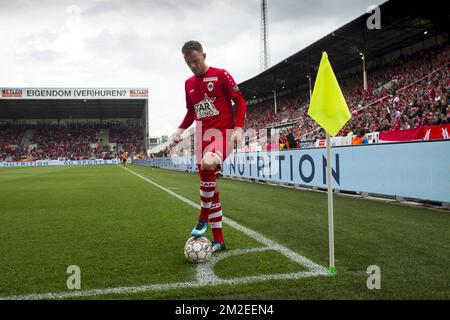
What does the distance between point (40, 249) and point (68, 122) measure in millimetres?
69849

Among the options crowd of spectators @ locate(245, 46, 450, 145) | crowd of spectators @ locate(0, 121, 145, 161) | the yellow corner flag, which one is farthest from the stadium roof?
crowd of spectators @ locate(0, 121, 145, 161)

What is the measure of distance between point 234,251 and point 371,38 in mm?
28573

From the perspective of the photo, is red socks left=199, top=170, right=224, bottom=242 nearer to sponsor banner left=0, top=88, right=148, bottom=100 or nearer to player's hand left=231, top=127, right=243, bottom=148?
player's hand left=231, top=127, right=243, bottom=148

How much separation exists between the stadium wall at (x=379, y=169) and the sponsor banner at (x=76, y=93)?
44.3 meters

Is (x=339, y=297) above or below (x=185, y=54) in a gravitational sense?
below

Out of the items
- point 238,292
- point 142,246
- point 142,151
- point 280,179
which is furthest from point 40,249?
point 142,151

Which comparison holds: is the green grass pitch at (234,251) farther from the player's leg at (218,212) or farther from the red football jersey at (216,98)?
the red football jersey at (216,98)

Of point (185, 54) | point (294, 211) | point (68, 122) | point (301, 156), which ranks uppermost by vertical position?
point (68, 122)

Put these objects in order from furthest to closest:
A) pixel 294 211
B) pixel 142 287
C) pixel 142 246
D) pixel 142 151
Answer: pixel 142 151 → pixel 294 211 → pixel 142 246 → pixel 142 287

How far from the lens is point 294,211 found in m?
6.70

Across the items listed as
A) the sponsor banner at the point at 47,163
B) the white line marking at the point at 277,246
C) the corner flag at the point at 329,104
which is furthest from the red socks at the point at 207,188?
the sponsor banner at the point at 47,163

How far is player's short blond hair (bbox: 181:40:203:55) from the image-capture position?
385 centimetres
